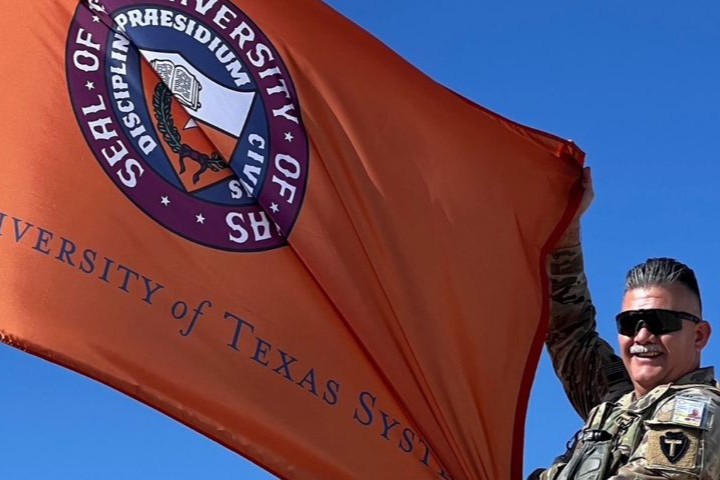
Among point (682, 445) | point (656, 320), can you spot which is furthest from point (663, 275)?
point (682, 445)

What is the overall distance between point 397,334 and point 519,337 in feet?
2.10

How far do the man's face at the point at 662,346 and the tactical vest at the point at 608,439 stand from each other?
132 millimetres

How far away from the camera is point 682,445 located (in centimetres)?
612

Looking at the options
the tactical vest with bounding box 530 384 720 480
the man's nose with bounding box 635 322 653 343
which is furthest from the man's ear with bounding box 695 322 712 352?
the tactical vest with bounding box 530 384 720 480

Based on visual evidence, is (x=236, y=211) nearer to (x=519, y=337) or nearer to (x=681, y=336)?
(x=519, y=337)

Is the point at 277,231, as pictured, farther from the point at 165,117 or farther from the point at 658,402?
the point at 658,402

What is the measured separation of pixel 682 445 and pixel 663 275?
87cm

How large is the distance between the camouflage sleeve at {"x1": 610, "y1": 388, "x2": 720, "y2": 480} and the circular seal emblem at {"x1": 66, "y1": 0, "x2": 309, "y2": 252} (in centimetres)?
210

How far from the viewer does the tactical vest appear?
6461 millimetres

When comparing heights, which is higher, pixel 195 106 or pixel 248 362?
pixel 195 106

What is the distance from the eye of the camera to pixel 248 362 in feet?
22.9

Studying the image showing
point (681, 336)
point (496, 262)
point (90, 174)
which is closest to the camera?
point (681, 336)

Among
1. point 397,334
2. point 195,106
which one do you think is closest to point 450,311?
point 397,334

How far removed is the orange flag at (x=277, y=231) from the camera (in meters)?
6.89
